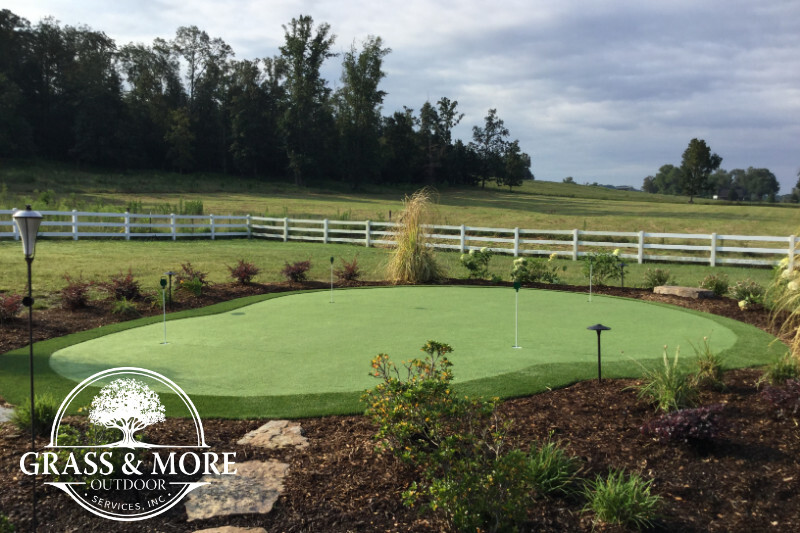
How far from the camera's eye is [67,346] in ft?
22.9

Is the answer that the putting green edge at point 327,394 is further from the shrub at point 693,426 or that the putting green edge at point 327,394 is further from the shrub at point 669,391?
the shrub at point 693,426

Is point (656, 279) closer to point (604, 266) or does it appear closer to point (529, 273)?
point (604, 266)

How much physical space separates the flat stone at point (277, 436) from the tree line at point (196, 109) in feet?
169

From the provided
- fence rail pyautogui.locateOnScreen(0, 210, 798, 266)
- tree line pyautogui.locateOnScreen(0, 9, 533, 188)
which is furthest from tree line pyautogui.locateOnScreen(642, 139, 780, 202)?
fence rail pyautogui.locateOnScreen(0, 210, 798, 266)

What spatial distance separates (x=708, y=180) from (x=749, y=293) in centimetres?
6697

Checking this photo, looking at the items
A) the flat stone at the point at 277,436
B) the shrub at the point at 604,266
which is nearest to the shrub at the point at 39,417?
the flat stone at the point at 277,436

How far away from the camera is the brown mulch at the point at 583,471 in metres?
3.25

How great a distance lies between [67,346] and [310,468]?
452 cm

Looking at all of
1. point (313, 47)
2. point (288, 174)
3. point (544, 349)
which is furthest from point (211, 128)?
point (544, 349)

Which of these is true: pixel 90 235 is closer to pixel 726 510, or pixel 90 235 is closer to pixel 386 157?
pixel 726 510

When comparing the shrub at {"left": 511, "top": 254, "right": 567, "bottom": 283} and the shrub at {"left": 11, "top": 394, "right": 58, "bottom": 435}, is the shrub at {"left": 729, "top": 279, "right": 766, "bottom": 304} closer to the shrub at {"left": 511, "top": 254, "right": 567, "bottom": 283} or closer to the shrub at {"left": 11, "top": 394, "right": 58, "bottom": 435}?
the shrub at {"left": 511, "top": 254, "right": 567, "bottom": 283}

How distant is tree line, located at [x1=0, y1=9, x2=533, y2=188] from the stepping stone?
51.0m

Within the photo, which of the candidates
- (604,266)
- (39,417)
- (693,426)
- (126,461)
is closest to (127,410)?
(126,461)

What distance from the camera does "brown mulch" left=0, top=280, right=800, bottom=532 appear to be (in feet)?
10.6
